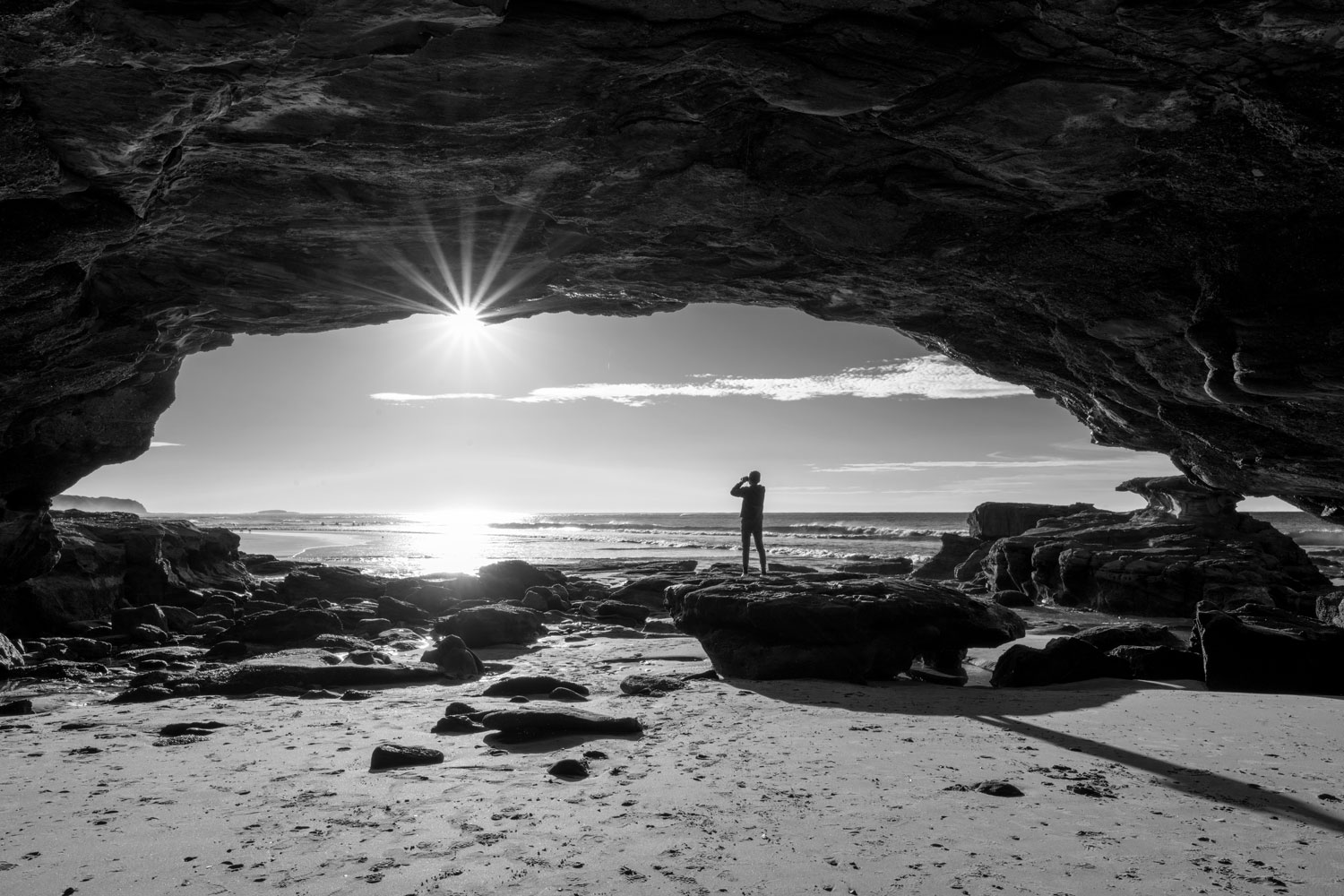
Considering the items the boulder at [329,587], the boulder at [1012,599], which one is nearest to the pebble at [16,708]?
the boulder at [329,587]

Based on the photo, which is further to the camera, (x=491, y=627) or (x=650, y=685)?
(x=491, y=627)

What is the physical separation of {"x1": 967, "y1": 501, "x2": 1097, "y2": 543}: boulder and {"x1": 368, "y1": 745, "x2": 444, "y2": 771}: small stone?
28.6 meters

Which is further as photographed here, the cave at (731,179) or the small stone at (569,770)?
the small stone at (569,770)

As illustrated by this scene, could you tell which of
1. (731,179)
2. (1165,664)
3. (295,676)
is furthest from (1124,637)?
(295,676)

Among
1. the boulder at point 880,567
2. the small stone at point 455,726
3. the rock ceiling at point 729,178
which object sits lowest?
the boulder at point 880,567

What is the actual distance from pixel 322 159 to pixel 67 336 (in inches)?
216

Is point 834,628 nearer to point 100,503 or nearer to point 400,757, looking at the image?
point 400,757

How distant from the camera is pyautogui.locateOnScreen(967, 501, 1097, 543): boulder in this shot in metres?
30.9

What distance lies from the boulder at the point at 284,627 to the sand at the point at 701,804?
474 cm

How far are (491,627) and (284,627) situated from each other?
11.5 ft

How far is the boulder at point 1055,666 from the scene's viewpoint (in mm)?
10070

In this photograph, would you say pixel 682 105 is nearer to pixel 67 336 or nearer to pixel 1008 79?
pixel 1008 79

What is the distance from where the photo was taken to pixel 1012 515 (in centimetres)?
3152

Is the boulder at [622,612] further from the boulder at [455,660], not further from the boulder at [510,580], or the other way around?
the boulder at [455,660]
